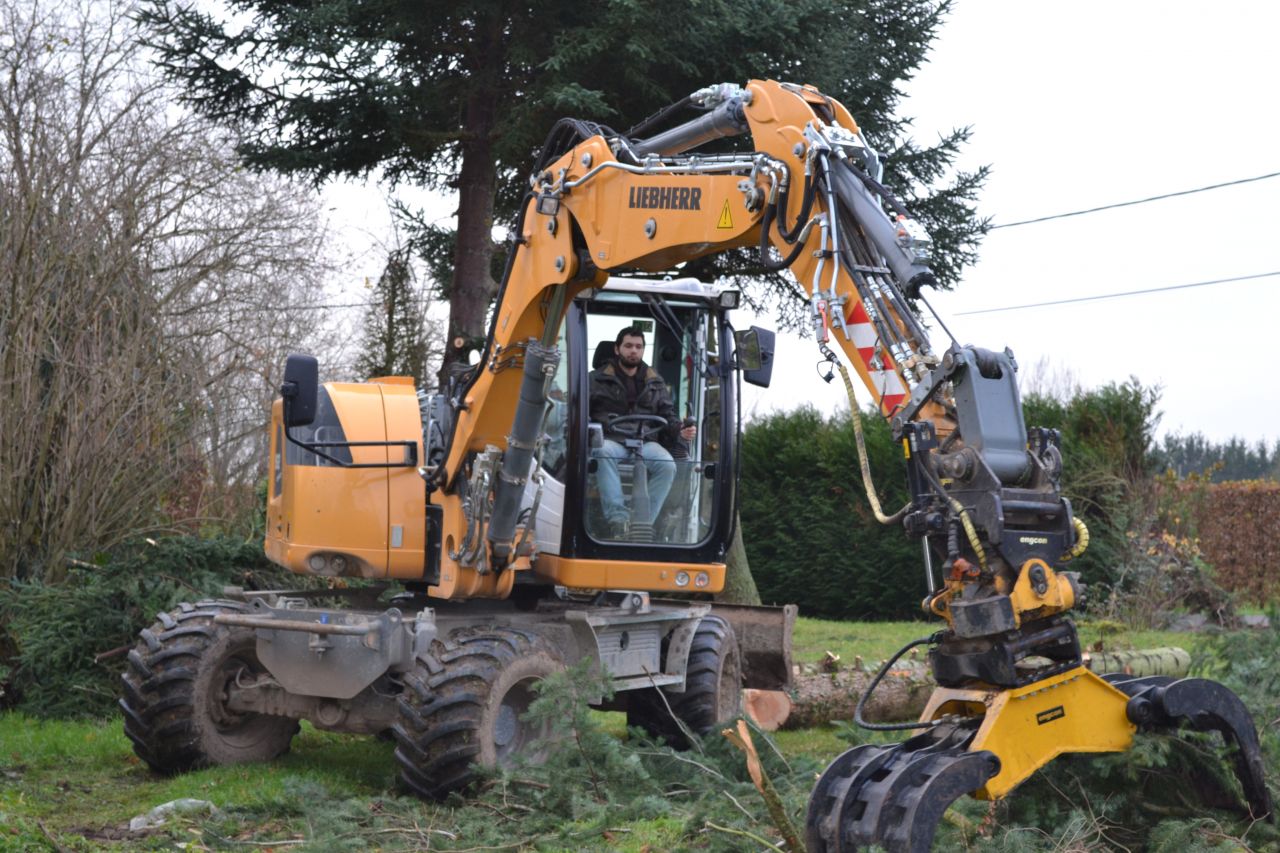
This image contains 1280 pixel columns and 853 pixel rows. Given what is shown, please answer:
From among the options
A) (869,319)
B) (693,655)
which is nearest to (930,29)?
(693,655)

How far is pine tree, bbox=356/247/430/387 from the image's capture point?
18.4m

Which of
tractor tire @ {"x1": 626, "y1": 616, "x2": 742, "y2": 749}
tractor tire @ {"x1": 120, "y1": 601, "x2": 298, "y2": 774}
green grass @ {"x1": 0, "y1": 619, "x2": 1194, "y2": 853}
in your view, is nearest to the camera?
green grass @ {"x1": 0, "y1": 619, "x2": 1194, "y2": 853}

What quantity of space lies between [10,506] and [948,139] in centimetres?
1001

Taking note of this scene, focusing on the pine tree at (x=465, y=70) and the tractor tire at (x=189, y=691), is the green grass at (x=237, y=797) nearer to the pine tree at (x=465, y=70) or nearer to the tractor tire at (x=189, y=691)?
the tractor tire at (x=189, y=691)

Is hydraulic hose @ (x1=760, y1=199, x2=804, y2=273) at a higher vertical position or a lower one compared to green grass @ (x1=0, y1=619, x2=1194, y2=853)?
higher

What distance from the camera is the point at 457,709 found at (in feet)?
22.2

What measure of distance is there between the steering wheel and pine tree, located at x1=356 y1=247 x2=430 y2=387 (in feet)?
31.5

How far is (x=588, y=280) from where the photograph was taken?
7.18 metres

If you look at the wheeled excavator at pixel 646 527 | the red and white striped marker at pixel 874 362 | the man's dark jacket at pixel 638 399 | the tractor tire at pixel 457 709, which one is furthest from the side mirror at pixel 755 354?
the red and white striped marker at pixel 874 362

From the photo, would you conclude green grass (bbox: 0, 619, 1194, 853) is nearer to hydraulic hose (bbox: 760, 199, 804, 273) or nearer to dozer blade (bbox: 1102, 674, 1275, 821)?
dozer blade (bbox: 1102, 674, 1275, 821)

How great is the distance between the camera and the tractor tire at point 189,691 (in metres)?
7.61

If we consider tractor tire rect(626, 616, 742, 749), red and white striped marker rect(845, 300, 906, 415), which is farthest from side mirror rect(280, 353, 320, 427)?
red and white striped marker rect(845, 300, 906, 415)

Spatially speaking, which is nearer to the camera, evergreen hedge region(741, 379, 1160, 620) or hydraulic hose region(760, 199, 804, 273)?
hydraulic hose region(760, 199, 804, 273)

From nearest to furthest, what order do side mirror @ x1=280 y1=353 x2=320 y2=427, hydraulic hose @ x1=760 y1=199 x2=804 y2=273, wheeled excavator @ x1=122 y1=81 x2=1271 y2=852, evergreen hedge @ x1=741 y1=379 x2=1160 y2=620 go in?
wheeled excavator @ x1=122 y1=81 x2=1271 y2=852
hydraulic hose @ x1=760 y1=199 x2=804 y2=273
side mirror @ x1=280 y1=353 x2=320 y2=427
evergreen hedge @ x1=741 y1=379 x2=1160 y2=620
